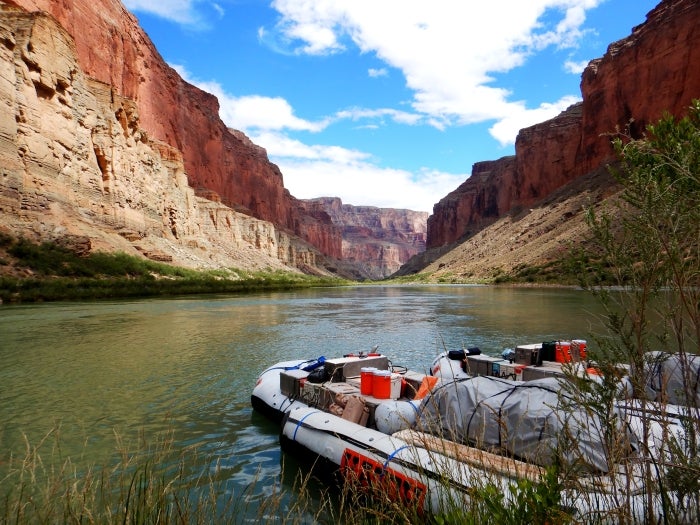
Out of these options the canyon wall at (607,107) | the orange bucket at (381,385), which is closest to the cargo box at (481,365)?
the orange bucket at (381,385)

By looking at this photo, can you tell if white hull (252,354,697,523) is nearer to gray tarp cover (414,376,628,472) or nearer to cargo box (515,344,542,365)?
gray tarp cover (414,376,628,472)

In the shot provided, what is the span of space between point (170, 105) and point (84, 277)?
57.4 metres

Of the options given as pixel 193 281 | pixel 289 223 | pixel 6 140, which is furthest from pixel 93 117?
pixel 289 223

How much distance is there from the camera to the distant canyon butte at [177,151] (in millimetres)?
34250

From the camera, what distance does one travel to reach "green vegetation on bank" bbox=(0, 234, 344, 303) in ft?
97.3

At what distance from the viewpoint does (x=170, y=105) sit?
81.8m

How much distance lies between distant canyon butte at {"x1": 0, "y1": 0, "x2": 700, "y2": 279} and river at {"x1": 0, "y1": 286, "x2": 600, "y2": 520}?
21.5 ft

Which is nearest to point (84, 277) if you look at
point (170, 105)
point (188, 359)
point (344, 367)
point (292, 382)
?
point (188, 359)

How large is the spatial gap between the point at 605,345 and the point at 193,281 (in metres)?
44.5

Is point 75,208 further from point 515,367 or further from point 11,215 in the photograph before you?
point 515,367

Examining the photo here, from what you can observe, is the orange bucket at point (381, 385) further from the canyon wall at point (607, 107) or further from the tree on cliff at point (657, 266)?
the canyon wall at point (607, 107)

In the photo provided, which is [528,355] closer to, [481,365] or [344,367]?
[481,365]

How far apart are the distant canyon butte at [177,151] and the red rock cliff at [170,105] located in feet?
0.95

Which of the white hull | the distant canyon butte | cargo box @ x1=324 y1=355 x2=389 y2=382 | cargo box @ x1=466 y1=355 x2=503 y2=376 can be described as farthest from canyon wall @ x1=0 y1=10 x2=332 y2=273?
cargo box @ x1=466 y1=355 x2=503 y2=376
